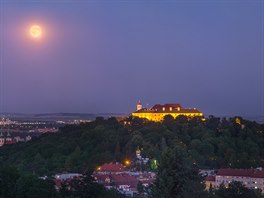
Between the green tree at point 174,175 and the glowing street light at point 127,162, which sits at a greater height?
the green tree at point 174,175

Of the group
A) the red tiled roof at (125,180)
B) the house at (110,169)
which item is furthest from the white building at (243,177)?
the house at (110,169)

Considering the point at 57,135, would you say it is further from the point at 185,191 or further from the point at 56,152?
the point at 185,191

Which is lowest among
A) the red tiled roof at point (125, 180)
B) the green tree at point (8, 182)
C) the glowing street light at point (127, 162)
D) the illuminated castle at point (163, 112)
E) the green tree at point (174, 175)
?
the red tiled roof at point (125, 180)

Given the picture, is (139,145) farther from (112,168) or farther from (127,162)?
(112,168)

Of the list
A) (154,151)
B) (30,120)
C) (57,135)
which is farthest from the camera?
(30,120)

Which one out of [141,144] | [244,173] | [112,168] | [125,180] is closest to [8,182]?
[125,180]

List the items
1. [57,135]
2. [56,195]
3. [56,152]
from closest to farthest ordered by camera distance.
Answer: [56,195] < [56,152] < [57,135]

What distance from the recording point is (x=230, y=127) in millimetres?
56125

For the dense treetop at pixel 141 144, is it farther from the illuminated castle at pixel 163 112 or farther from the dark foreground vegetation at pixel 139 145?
the illuminated castle at pixel 163 112

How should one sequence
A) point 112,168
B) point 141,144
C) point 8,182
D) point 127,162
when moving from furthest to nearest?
point 141,144, point 127,162, point 112,168, point 8,182

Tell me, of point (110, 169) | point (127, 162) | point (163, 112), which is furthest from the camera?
point (163, 112)

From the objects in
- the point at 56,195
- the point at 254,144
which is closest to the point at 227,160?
the point at 254,144

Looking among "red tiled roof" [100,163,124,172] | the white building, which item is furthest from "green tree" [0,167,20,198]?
"red tiled roof" [100,163,124,172]

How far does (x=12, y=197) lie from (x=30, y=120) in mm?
123365
